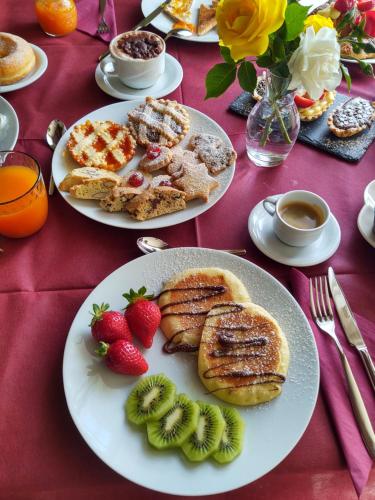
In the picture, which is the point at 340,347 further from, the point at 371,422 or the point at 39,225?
the point at 39,225

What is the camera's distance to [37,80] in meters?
1.68

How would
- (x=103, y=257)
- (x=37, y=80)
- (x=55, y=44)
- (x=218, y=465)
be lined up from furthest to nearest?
(x=55, y=44) < (x=37, y=80) < (x=103, y=257) < (x=218, y=465)

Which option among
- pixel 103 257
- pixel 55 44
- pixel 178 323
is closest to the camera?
pixel 178 323

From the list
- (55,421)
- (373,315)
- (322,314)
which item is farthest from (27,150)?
(373,315)

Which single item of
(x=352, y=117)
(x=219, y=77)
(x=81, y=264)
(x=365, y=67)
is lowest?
(x=81, y=264)

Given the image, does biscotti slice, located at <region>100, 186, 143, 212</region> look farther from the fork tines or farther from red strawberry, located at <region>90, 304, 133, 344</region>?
the fork tines

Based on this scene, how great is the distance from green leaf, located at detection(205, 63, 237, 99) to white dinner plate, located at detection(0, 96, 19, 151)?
674mm

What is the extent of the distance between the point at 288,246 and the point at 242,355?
Answer: 39cm

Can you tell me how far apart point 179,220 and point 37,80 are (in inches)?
35.4

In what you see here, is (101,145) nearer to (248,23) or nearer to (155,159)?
(155,159)

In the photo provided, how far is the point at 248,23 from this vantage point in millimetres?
903

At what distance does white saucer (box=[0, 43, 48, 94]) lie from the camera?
5.26 feet

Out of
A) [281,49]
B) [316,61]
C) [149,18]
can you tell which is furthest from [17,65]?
[316,61]

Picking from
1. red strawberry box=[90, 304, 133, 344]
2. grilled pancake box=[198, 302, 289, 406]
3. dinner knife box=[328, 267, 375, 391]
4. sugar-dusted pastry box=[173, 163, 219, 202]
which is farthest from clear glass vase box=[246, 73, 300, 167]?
red strawberry box=[90, 304, 133, 344]
